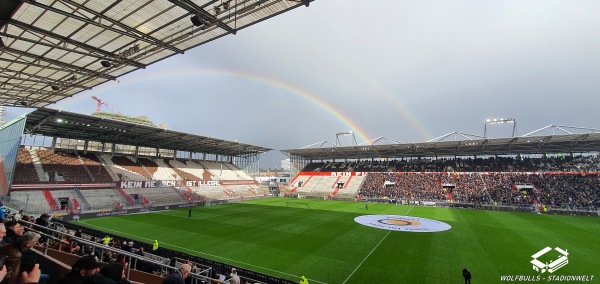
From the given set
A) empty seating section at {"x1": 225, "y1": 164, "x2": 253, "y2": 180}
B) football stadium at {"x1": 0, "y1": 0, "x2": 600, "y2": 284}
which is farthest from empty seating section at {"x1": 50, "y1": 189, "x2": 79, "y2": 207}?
empty seating section at {"x1": 225, "y1": 164, "x2": 253, "y2": 180}

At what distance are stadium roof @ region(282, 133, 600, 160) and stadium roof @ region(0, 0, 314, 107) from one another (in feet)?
157

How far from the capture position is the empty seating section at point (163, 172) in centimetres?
4550

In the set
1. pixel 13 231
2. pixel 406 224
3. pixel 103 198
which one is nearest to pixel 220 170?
pixel 103 198

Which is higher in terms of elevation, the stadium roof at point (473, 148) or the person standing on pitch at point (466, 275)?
the stadium roof at point (473, 148)

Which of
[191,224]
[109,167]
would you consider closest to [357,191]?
[191,224]

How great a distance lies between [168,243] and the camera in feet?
60.1

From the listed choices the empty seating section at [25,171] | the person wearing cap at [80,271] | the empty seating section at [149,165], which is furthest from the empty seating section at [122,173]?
the person wearing cap at [80,271]

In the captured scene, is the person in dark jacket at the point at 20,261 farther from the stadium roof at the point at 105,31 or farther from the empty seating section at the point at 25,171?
the empty seating section at the point at 25,171

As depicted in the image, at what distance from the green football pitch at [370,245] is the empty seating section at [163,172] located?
17.3 m

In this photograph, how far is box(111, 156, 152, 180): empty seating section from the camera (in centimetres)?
4272

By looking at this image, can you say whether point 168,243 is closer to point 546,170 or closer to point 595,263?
point 595,263

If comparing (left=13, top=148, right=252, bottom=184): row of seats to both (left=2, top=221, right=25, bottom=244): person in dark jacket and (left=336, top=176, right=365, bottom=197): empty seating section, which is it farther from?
(left=2, top=221, right=25, bottom=244): person in dark jacket

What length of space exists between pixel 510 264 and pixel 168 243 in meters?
20.8

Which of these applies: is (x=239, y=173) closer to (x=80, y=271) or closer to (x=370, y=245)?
(x=370, y=245)
